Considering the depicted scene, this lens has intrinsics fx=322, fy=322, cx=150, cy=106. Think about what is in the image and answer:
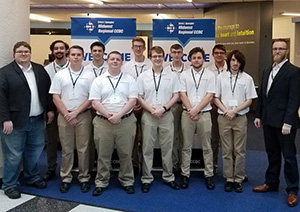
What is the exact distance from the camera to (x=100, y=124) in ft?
11.7

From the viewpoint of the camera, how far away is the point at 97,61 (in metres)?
4.06

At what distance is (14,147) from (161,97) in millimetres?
1738

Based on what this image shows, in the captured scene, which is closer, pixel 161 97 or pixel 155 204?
pixel 155 204

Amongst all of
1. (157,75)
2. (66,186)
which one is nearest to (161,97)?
(157,75)

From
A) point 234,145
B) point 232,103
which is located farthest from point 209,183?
point 232,103

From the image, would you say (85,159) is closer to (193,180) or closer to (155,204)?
(155,204)

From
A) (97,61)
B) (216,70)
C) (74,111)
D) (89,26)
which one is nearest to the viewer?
(74,111)

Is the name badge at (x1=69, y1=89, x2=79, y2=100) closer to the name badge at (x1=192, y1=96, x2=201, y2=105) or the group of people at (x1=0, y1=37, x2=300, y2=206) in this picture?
the group of people at (x1=0, y1=37, x2=300, y2=206)

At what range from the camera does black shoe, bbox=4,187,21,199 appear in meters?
3.53

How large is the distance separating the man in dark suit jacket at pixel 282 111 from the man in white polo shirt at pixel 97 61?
6.42 feet

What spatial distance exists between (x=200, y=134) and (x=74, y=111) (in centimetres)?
151

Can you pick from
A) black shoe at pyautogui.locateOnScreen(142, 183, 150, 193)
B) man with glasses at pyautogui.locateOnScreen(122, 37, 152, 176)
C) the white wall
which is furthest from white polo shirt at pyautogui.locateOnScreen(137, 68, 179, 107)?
the white wall

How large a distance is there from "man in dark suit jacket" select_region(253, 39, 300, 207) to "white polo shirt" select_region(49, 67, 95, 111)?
6.75ft

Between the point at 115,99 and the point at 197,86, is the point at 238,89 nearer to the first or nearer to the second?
the point at 197,86
